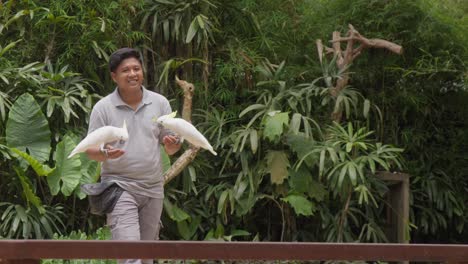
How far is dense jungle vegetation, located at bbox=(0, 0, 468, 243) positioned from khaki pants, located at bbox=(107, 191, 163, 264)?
82.5 inches

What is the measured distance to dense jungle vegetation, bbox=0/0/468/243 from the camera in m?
6.29

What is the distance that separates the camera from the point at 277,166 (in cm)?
635

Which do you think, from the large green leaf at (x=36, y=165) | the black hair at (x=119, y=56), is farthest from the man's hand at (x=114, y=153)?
the large green leaf at (x=36, y=165)

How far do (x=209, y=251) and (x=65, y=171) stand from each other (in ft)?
10.7

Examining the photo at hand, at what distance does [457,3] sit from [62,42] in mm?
3092

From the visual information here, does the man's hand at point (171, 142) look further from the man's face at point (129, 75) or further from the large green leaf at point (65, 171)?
the large green leaf at point (65, 171)

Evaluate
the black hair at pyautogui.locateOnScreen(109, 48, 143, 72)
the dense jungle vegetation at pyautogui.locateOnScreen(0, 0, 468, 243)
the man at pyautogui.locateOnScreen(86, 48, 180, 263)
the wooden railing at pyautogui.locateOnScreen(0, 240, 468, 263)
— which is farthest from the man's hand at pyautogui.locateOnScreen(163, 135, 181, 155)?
the dense jungle vegetation at pyautogui.locateOnScreen(0, 0, 468, 243)

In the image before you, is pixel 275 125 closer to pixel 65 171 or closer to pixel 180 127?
pixel 65 171

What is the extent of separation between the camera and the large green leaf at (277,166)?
20.7 feet

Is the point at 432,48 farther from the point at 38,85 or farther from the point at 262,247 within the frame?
the point at 262,247

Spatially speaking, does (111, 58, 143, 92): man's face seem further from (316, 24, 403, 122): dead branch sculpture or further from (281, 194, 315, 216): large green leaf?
(316, 24, 403, 122): dead branch sculpture

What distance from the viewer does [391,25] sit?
6.79m

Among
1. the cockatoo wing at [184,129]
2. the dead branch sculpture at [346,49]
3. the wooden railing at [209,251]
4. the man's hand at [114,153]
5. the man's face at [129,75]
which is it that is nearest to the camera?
the wooden railing at [209,251]

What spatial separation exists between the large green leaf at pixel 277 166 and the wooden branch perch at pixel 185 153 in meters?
0.54
